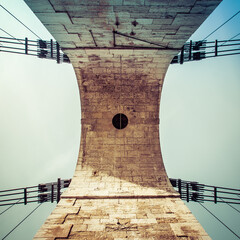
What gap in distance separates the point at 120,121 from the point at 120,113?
0.40m

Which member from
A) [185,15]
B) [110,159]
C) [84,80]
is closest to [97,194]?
[110,159]

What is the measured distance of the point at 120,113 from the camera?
714cm

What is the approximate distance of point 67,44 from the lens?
15.3 ft

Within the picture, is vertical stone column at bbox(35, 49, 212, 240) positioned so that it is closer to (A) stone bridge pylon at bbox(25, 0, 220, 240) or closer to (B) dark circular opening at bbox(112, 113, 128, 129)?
(A) stone bridge pylon at bbox(25, 0, 220, 240)

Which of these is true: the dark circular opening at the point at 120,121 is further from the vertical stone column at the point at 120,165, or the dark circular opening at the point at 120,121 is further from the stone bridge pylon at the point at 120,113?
the vertical stone column at the point at 120,165

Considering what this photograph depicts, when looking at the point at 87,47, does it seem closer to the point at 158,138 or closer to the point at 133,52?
the point at 133,52

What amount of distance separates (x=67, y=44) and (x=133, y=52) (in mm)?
2274

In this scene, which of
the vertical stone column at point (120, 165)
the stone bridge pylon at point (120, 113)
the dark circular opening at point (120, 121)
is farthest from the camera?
the dark circular opening at point (120, 121)

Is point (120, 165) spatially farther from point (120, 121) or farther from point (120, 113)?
point (120, 113)

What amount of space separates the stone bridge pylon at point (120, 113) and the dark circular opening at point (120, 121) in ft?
0.16

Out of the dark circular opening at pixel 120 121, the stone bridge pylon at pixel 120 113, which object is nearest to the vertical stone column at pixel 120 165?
the stone bridge pylon at pixel 120 113

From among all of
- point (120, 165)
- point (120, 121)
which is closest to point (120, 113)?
point (120, 121)

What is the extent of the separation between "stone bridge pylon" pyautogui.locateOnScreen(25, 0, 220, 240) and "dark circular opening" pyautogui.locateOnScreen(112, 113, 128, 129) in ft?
0.16

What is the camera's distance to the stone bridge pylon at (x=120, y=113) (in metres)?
3.46
